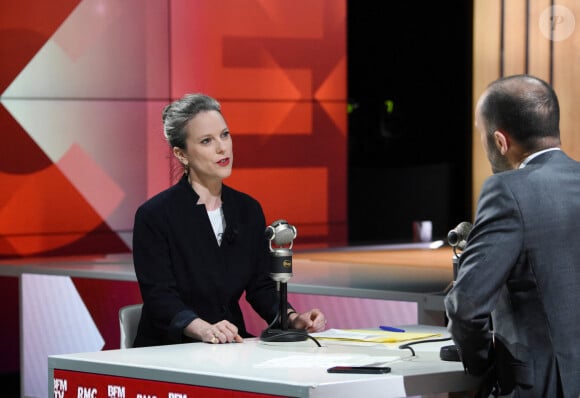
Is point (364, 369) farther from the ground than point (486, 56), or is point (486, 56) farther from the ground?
point (486, 56)

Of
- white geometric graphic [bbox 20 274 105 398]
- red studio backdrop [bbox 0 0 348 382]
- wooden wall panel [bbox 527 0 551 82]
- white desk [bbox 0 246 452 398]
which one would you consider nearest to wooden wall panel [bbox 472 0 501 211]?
wooden wall panel [bbox 527 0 551 82]

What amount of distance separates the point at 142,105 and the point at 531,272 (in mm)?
4402

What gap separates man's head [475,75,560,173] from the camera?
2.26 metres

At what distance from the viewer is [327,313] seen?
4.40m

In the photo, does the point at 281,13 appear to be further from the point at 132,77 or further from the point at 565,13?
the point at 565,13

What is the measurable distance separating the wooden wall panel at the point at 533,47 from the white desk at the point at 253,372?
4.48 metres

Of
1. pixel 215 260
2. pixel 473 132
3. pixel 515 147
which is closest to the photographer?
pixel 515 147

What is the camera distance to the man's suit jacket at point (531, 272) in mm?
2186

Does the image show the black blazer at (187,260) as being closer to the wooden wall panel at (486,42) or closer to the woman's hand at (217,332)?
the woman's hand at (217,332)

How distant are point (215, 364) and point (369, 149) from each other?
5.97 meters

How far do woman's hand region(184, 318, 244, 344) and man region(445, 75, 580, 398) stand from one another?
0.76 metres

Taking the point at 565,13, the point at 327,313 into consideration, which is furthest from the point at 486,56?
the point at 327,313

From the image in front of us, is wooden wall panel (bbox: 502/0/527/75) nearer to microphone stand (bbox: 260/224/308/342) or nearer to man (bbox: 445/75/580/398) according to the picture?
microphone stand (bbox: 260/224/308/342)

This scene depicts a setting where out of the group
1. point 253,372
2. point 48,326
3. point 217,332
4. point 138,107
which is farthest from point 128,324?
point 138,107
